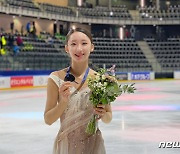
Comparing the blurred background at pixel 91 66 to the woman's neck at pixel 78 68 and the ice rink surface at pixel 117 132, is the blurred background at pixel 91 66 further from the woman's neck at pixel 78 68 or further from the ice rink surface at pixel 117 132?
the woman's neck at pixel 78 68

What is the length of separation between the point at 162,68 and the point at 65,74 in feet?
128

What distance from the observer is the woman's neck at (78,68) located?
9.17 ft

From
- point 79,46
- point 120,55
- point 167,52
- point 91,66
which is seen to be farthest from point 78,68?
point 167,52

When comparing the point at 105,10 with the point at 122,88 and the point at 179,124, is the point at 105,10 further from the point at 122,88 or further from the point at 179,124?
the point at 122,88

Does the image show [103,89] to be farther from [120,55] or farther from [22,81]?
[120,55]

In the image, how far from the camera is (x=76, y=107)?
273 cm

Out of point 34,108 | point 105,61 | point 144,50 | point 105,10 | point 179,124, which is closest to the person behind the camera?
point 179,124

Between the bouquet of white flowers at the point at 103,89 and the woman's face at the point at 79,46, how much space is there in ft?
0.70

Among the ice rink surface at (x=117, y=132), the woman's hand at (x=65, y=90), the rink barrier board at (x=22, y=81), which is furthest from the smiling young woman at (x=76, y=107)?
the rink barrier board at (x=22, y=81)

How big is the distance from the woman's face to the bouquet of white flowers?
0.70 feet

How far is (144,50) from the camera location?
45.7 meters

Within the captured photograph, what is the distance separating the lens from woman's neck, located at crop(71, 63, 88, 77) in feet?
9.17

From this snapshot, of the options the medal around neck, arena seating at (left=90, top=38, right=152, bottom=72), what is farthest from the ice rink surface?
arena seating at (left=90, top=38, right=152, bottom=72)

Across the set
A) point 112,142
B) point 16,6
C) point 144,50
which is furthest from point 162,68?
point 112,142
